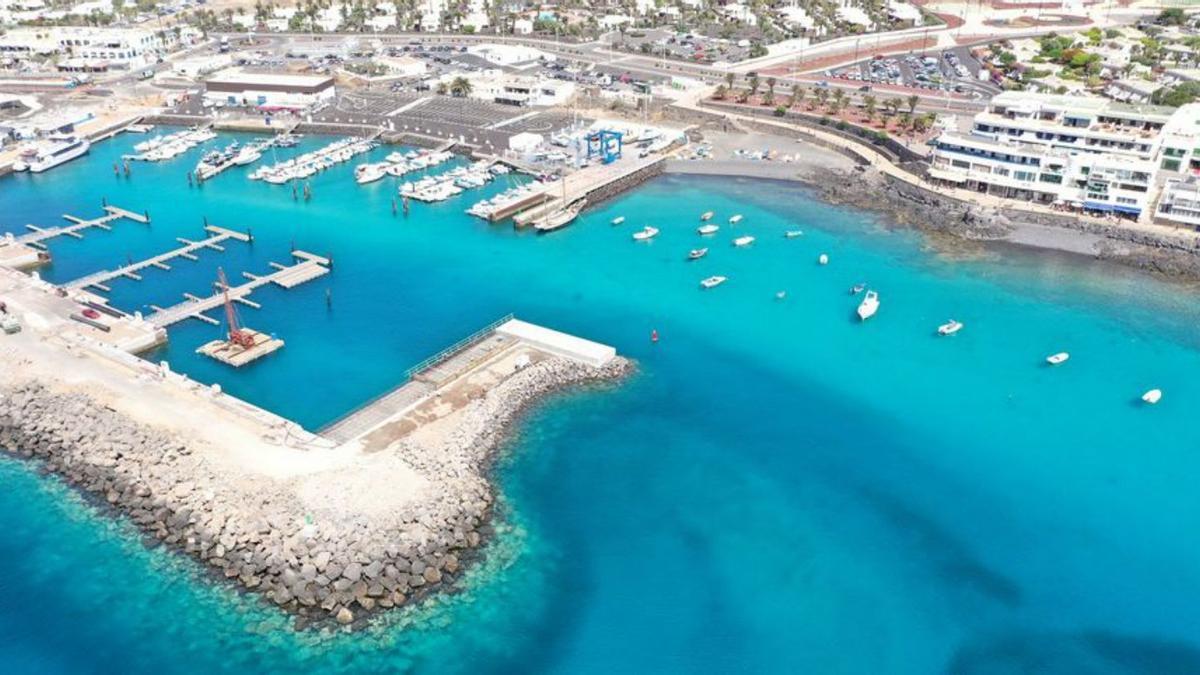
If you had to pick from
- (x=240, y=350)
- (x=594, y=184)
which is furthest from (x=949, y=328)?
(x=240, y=350)

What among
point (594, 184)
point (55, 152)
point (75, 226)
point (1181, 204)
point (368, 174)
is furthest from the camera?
point (55, 152)

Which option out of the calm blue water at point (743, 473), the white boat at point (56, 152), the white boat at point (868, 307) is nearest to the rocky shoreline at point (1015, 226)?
the calm blue water at point (743, 473)

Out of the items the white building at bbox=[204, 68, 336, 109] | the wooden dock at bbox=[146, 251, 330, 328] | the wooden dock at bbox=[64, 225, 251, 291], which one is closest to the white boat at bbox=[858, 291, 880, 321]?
the wooden dock at bbox=[146, 251, 330, 328]

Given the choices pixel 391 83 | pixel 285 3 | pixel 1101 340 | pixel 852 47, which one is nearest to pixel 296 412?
pixel 1101 340

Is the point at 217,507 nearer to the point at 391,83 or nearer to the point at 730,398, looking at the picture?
the point at 730,398

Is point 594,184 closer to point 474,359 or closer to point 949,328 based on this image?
point 474,359

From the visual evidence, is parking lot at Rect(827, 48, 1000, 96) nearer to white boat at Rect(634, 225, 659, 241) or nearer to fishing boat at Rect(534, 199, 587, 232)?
white boat at Rect(634, 225, 659, 241)

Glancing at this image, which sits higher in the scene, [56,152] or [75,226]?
[56,152]

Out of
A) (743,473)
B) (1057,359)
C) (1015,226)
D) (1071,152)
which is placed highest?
(1071,152)

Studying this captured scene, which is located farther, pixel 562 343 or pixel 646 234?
pixel 646 234
